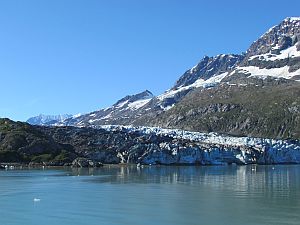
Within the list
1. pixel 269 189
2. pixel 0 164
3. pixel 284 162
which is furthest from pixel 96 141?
pixel 269 189

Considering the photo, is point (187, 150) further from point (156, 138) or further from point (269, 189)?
point (269, 189)

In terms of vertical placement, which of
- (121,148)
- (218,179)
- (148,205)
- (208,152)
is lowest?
(148,205)

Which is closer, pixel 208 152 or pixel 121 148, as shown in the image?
pixel 208 152

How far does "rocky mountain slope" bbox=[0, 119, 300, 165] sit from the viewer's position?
132m

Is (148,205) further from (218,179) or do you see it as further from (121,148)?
(121,148)

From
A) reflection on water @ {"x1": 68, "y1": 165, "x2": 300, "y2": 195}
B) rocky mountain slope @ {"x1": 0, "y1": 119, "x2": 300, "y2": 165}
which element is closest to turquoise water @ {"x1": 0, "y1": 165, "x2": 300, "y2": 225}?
reflection on water @ {"x1": 68, "y1": 165, "x2": 300, "y2": 195}

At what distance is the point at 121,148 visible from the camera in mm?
148250

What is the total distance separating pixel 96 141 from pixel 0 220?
117149 millimetres

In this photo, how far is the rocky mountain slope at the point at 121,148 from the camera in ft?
432

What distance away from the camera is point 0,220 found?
37.5 meters

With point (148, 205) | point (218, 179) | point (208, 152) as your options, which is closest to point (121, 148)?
point (208, 152)

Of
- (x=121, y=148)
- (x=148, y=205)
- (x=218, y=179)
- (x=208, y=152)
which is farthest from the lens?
(x=121, y=148)

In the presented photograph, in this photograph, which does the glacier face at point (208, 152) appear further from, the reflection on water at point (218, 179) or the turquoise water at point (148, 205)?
the turquoise water at point (148, 205)

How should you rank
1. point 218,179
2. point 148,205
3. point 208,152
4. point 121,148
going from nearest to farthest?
point 148,205 < point 218,179 < point 208,152 < point 121,148
